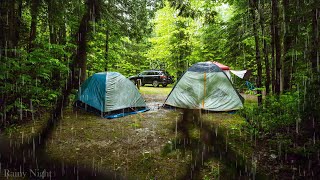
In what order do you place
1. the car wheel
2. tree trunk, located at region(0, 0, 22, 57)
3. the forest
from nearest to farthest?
the forest
tree trunk, located at region(0, 0, 22, 57)
the car wheel

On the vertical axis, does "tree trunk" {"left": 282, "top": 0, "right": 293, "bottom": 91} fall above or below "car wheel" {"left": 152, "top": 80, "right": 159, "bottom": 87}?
above

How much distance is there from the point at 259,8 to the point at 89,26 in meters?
6.52

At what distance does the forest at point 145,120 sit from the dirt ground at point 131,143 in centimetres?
2

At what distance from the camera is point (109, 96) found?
827cm

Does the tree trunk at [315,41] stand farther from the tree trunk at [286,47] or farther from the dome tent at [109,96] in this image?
the dome tent at [109,96]

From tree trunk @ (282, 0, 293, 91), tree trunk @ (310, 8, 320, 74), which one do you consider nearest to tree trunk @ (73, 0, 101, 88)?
tree trunk @ (282, 0, 293, 91)

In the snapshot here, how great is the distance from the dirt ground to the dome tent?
0.45 metres

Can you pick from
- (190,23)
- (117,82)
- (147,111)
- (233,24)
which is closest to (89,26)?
(117,82)

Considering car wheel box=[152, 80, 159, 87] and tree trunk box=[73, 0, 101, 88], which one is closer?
tree trunk box=[73, 0, 101, 88]

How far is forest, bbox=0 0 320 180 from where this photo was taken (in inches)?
167

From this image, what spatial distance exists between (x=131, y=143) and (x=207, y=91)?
474cm

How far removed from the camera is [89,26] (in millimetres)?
9086

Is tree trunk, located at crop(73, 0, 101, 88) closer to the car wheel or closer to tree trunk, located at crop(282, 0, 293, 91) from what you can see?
Result: tree trunk, located at crop(282, 0, 293, 91)

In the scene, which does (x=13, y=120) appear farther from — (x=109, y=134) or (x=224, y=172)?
(x=224, y=172)
